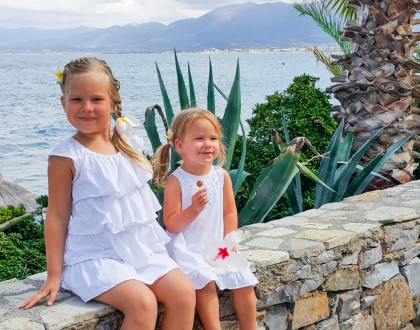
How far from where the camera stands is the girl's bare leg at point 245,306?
292 centimetres

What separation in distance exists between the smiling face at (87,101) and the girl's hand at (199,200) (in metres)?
0.47

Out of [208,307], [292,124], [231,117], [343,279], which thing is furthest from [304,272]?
[292,124]

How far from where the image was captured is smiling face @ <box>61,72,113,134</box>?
2650 millimetres

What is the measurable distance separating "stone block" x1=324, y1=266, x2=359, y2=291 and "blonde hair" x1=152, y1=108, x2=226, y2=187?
0.95 meters

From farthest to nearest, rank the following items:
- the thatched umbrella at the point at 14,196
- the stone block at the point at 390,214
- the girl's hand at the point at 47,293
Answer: the thatched umbrella at the point at 14,196 → the stone block at the point at 390,214 → the girl's hand at the point at 47,293

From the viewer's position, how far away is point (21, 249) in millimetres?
4285

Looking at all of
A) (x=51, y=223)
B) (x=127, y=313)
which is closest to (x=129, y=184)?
(x=51, y=223)

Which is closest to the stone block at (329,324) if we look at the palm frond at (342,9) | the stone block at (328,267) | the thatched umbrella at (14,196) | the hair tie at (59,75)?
the stone block at (328,267)

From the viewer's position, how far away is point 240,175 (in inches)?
163

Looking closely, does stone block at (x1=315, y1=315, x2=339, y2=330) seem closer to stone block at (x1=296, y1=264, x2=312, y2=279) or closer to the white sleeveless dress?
stone block at (x1=296, y1=264, x2=312, y2=279)

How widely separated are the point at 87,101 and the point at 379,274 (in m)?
2.04

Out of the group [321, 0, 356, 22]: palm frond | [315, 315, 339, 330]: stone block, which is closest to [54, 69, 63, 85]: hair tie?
[315, 315, 339, 330]: stone block

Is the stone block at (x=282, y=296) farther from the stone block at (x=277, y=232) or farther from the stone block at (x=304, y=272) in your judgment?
the stone block at (x=277, y=232)

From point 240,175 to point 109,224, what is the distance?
1641 mm
